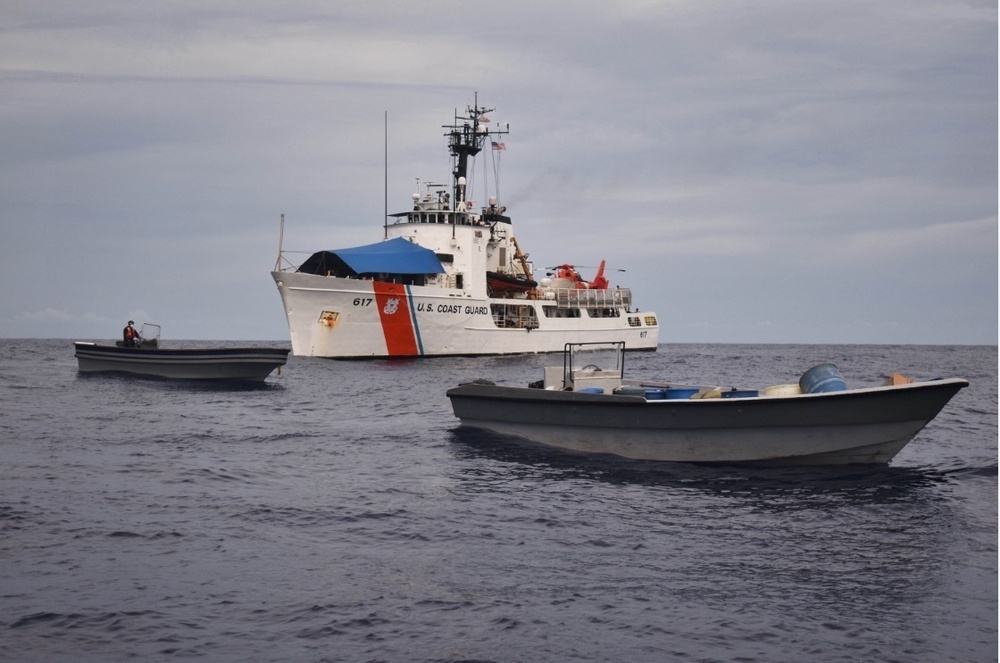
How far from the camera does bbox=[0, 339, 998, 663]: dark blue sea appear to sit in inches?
304

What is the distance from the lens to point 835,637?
7.80 meters

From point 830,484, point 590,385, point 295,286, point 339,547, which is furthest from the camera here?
point 295,286

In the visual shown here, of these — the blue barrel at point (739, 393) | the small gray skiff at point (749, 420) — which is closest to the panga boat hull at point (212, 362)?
the small gray skiff at point (749, 420)

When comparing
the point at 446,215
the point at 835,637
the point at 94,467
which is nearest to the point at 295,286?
the point at 446,215

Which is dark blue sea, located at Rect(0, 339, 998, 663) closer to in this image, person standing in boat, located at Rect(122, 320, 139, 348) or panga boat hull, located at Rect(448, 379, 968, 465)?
panga boat hull, located at Rect(448, 379, 968, 465)

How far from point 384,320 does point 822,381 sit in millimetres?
35173

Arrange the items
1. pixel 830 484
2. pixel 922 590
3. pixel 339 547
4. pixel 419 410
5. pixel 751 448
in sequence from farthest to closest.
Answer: pixel 419 410
pixel 751 448
pixel 830 484
pixel 339 547
pixel 922 590

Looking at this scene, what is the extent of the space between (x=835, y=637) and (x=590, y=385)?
A: 10131 millimetres

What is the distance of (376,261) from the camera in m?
48.8

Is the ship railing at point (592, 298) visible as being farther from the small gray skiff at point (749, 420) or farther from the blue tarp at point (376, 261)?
the small gray skiff at point (749, 420)

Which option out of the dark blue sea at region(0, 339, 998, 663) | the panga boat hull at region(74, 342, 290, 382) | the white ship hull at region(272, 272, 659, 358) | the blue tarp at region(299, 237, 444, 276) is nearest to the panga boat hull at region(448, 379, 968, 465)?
the dark blue sea at region(0, 339, 998, 663)

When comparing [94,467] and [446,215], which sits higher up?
[446,215]

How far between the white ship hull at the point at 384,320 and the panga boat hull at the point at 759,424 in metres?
31.5

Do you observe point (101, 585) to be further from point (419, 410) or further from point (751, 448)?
point (419, 410)
